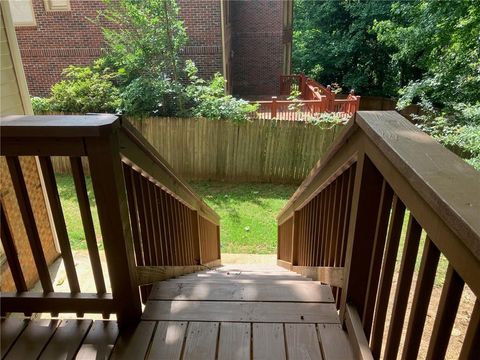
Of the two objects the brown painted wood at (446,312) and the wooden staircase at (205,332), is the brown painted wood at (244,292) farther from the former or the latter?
the brown painted wood at (446,312)

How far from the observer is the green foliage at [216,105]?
830 cm

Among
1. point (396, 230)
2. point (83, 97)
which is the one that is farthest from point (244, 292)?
point (83, 97)

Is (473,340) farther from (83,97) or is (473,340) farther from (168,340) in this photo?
(83,97)

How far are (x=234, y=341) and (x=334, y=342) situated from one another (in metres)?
0.47

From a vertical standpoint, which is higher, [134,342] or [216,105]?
[134,342]

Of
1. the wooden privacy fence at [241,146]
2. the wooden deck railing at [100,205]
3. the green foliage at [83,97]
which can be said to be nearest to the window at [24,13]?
the green foliage at [83,97]

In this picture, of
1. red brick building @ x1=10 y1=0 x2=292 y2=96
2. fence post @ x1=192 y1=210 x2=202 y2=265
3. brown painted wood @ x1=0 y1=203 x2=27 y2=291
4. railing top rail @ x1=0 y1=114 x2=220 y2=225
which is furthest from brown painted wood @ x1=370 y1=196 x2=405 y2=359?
red brick building @ x1=10 y1=0 x2=292 y2=96

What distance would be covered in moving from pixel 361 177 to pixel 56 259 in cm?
459

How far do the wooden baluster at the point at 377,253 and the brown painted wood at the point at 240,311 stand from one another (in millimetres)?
299

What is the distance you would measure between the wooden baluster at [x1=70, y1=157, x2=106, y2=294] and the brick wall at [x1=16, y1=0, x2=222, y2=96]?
10.2 meters

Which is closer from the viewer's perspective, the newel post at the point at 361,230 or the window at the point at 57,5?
the newel post at the point at 361,230

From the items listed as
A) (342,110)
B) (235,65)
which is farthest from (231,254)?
(235,65)

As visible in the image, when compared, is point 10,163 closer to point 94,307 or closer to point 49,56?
point 94,307

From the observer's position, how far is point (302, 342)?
1.77 meters
